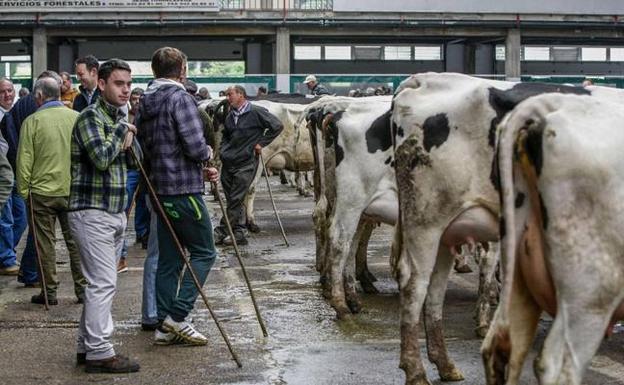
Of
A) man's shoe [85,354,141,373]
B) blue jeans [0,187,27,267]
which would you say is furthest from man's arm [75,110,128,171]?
blue jeans [0,187,27,267]

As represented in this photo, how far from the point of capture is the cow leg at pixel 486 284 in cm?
974

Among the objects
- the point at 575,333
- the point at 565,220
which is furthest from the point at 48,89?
the point at 575,333

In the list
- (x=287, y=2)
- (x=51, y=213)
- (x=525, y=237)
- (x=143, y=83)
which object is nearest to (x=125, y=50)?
(x=287, y=2)

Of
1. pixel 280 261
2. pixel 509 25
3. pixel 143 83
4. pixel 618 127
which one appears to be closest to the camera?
pixel 618 127

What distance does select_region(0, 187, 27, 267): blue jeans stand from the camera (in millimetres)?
12883

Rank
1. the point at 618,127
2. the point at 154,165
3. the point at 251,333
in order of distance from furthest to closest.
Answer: the point at 251,333 < the point at 154,165 < the point at 618,127

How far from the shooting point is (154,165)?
8836 millimetres

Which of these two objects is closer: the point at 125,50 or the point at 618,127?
the point at 618,127

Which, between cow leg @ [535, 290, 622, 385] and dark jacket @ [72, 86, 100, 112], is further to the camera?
dark jacket @ [72, 86, 100, 112]

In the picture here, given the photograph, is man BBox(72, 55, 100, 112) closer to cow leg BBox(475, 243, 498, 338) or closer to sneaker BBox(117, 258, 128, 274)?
sneaker BBox(117, 258, 128, 274)

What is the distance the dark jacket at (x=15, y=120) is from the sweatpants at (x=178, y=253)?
3.72 metres

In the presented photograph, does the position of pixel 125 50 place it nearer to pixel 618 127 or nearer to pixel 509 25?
pixel 509 25

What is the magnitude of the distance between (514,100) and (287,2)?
105ft

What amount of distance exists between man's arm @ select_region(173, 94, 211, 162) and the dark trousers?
7207 mm
